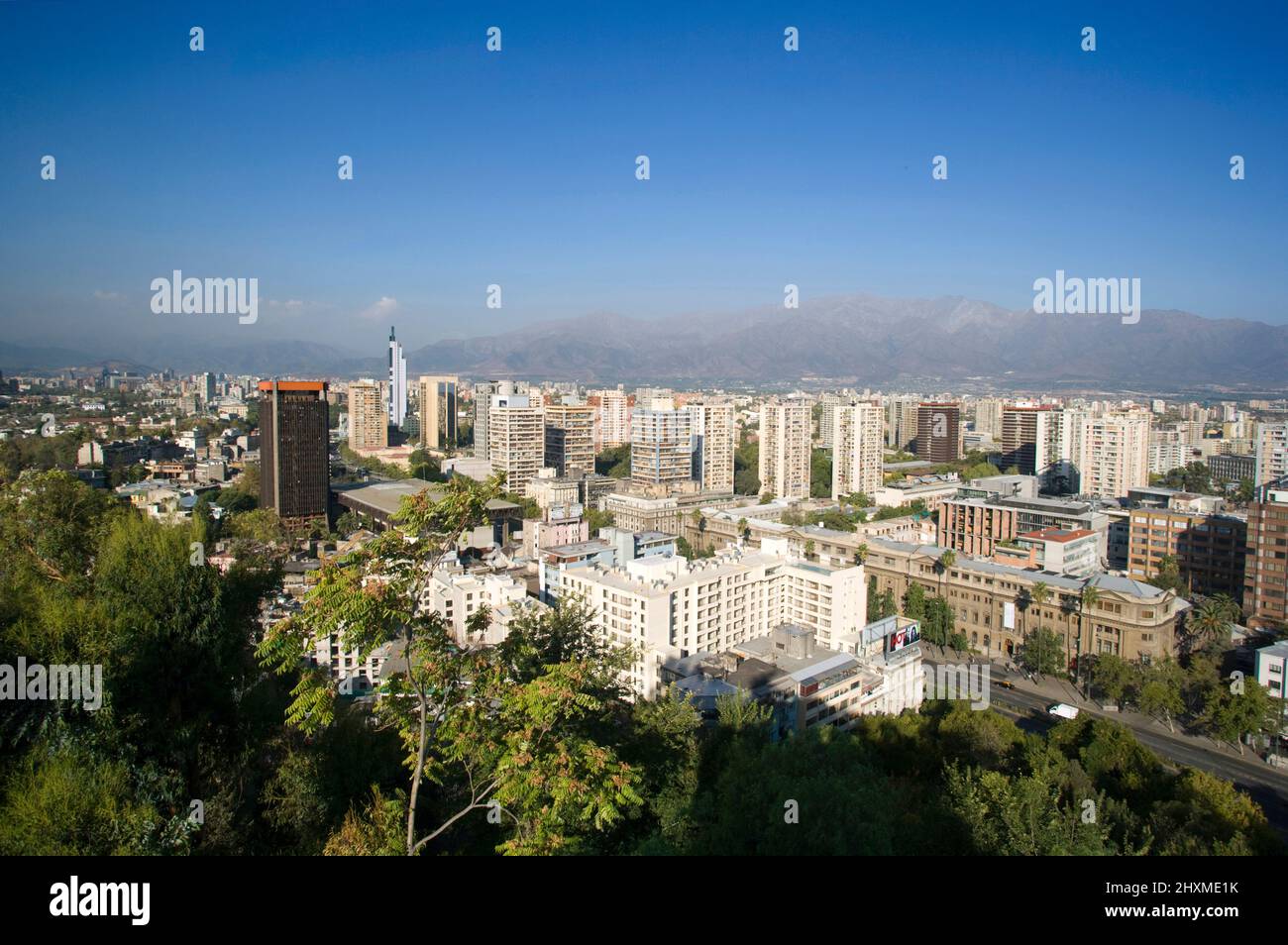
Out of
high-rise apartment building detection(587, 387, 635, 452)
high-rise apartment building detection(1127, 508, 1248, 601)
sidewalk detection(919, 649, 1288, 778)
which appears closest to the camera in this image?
sidewalk detection(919, 649, 1288, 778)

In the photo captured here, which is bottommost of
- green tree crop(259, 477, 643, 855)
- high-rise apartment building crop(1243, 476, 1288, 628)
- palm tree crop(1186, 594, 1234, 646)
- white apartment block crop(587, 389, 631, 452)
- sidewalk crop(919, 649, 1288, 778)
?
sidewalk crop(919, 649, 1288, 778)

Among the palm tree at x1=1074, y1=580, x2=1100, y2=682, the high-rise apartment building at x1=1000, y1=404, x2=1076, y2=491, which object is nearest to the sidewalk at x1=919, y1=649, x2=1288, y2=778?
the palm tree at x1=1074, y1=580, x2=1100, y2=682

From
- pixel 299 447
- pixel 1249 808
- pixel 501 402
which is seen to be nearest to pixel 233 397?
pixel 501 402

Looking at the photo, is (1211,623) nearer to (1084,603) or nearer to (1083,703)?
(1084,603)

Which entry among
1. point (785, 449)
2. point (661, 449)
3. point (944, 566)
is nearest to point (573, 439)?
point (661, 449)

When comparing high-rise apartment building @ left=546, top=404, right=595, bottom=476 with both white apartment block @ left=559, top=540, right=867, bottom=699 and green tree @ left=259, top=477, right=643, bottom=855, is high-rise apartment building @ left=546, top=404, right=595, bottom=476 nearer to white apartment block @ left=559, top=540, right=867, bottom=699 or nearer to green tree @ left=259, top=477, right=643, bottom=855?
white apartment block @ left=559, top=540, right=867, bottom=699

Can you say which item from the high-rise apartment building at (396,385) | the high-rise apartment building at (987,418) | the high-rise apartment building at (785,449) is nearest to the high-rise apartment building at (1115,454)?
the high-rise apartment building at (785,449)
